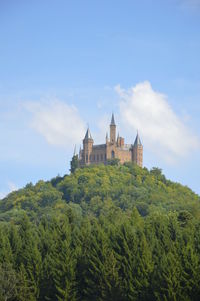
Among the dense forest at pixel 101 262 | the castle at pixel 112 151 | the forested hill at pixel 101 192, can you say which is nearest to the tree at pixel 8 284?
the dense forest at pixel 101 262

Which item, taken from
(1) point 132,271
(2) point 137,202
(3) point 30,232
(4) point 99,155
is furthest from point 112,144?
(1) point 132,271

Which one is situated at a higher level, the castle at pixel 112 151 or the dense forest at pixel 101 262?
the castle at pixel 112 151

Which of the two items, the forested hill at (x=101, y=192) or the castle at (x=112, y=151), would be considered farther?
the castle at (x=112, y=151)

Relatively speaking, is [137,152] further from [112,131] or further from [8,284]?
[8,284]

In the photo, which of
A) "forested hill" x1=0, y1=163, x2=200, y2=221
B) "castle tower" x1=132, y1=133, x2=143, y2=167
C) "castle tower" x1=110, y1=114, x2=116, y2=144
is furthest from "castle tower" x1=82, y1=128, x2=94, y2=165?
"castle tower" x1=132, y1=133, x2=143, y2=167

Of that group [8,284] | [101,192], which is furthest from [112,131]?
[8,284]

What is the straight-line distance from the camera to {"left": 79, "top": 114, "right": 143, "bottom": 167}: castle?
17562 centimetres

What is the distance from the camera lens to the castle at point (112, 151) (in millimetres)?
175625

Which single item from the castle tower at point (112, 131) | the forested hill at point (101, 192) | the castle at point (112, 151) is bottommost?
the forested hill at point (101, 192)

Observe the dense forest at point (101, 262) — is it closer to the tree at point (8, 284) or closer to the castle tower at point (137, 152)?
the tree at point (8, 284)

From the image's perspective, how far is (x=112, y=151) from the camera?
577 feet

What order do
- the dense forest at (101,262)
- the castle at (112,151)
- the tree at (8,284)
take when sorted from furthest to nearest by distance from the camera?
1. the castle at (112,151)
2. the tree at (8,284)
3. the dense forest at (101,262)

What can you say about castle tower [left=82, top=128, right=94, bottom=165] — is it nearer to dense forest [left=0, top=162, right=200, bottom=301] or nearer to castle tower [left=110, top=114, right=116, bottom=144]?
castle tower [left=110, top=114, right=116, bottom=144]

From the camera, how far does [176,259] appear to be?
2709 inches
